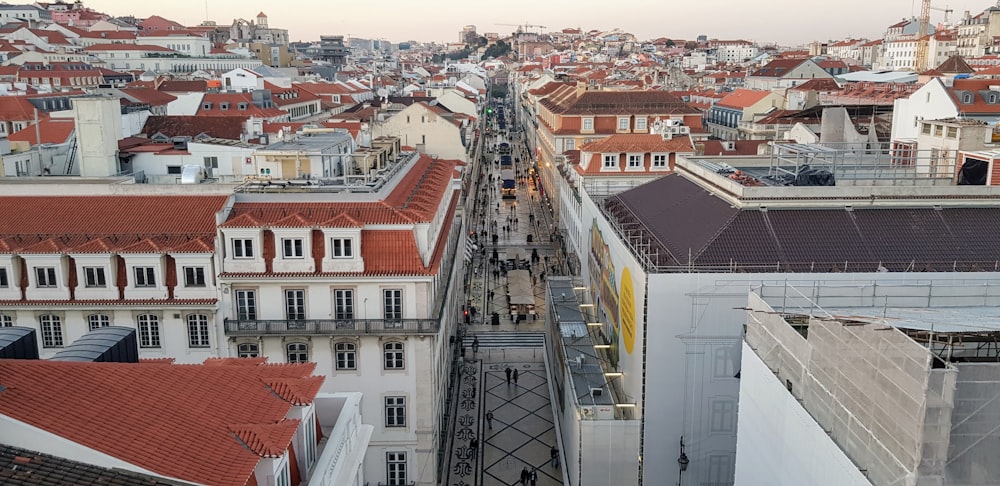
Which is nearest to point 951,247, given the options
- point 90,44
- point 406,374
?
point 406,374

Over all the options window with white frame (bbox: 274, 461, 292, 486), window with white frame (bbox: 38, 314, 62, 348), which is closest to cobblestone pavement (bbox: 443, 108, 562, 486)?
window with white frame (bbox: 38, 314, 62, 348)

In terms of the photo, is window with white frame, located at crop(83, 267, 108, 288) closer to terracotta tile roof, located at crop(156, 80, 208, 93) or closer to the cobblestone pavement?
the cobblestone pavement

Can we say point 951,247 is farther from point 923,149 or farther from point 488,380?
point 488,380

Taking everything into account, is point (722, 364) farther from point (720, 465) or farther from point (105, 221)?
point (105, 221)

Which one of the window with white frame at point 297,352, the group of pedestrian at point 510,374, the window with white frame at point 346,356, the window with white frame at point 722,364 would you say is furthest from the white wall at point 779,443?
the group of pedestrian at point 510,374

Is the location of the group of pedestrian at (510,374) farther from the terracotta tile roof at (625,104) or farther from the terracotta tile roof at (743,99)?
the terracotta tile roof at (743,99)
